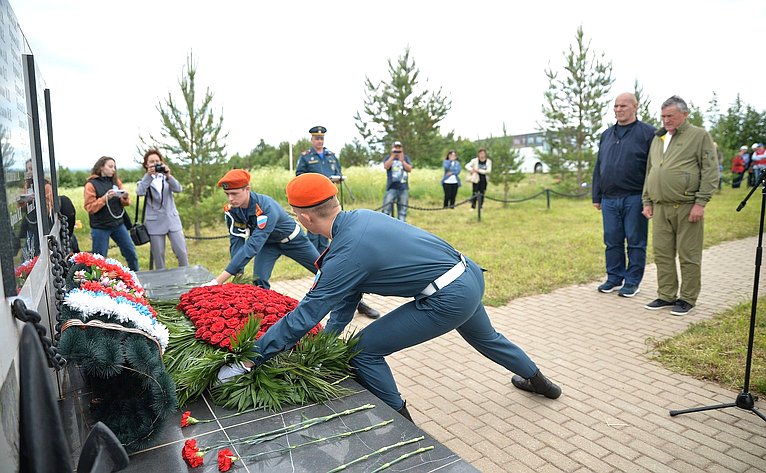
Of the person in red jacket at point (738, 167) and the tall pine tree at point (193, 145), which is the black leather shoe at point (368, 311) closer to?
the tall pine tree at point (193, 145)

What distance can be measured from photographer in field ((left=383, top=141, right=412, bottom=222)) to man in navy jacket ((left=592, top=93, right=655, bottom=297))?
19.6 ft

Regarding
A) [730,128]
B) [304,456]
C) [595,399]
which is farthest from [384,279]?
[730,128]

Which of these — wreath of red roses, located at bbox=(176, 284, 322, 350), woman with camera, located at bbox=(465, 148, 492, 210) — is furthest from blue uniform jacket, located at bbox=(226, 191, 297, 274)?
woman with camera, located at bbox=(465, 148, 492, 210)

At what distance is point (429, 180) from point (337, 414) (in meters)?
21.3

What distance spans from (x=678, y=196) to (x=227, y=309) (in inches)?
187

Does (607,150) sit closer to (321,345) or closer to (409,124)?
(321,345)

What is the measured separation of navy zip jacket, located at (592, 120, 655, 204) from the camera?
6.35 meters

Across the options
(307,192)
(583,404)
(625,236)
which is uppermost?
(307,192)

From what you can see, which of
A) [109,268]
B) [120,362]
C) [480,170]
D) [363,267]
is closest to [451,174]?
[480,170]

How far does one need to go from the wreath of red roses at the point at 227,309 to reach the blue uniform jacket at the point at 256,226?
0.52m

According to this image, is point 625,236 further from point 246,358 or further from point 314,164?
A: point 246,358

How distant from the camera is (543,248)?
397 inches

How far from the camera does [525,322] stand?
5.78 metres

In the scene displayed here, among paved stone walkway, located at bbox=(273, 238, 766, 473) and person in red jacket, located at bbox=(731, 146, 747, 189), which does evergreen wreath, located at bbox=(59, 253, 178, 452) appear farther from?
person in red jacket, located at bbox=(731, 146, 747, 189)
